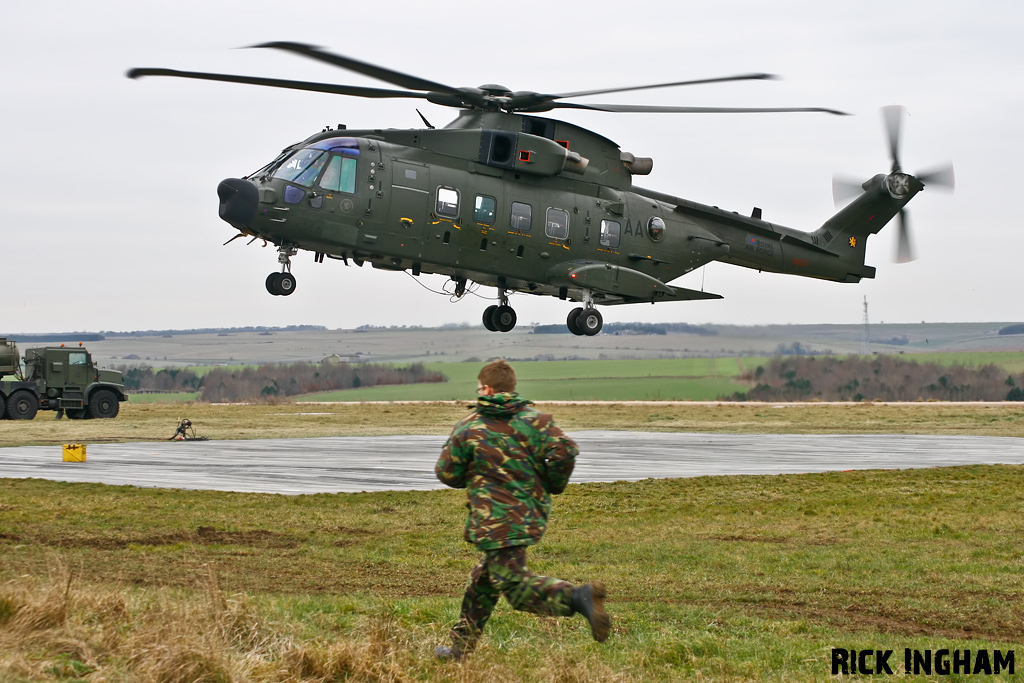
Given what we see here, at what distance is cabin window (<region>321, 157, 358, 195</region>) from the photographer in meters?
24.9

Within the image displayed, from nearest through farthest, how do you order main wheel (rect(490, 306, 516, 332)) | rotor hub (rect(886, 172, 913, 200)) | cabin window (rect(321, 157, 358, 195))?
1. cabin window (rect(321, 157, 358, 195))
2. main wheel (rect(490, 306, 516, 332))
3. rotor hub (rect(886, 172, 913, 200))

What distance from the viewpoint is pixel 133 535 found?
51.2 ft

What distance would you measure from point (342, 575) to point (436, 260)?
561 inches

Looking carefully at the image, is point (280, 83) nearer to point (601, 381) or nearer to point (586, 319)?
point (586, 319)

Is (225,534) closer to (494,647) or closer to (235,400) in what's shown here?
(494,647)

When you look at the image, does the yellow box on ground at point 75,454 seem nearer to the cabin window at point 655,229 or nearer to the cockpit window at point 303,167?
the cockpit window at point 303,167

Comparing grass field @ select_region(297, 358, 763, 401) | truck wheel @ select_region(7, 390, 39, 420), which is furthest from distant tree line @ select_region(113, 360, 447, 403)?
truck wheel @ select_region(7, 390, 39, 420)

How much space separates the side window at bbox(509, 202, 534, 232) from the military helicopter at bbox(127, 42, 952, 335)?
0.03 metres

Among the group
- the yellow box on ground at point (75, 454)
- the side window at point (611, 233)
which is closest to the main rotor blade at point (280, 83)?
the side window at point (611, 233)

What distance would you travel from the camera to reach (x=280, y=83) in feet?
70.4

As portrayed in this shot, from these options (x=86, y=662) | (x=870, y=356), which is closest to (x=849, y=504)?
(x=86, y=662)

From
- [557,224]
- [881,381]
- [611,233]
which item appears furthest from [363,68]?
[881,381]

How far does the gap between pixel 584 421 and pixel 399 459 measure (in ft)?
80.4

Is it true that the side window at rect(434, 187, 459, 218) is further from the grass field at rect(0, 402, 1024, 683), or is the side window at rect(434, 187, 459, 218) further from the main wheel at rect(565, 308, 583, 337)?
the grass field at rect(0, 402, 1024, 683)
